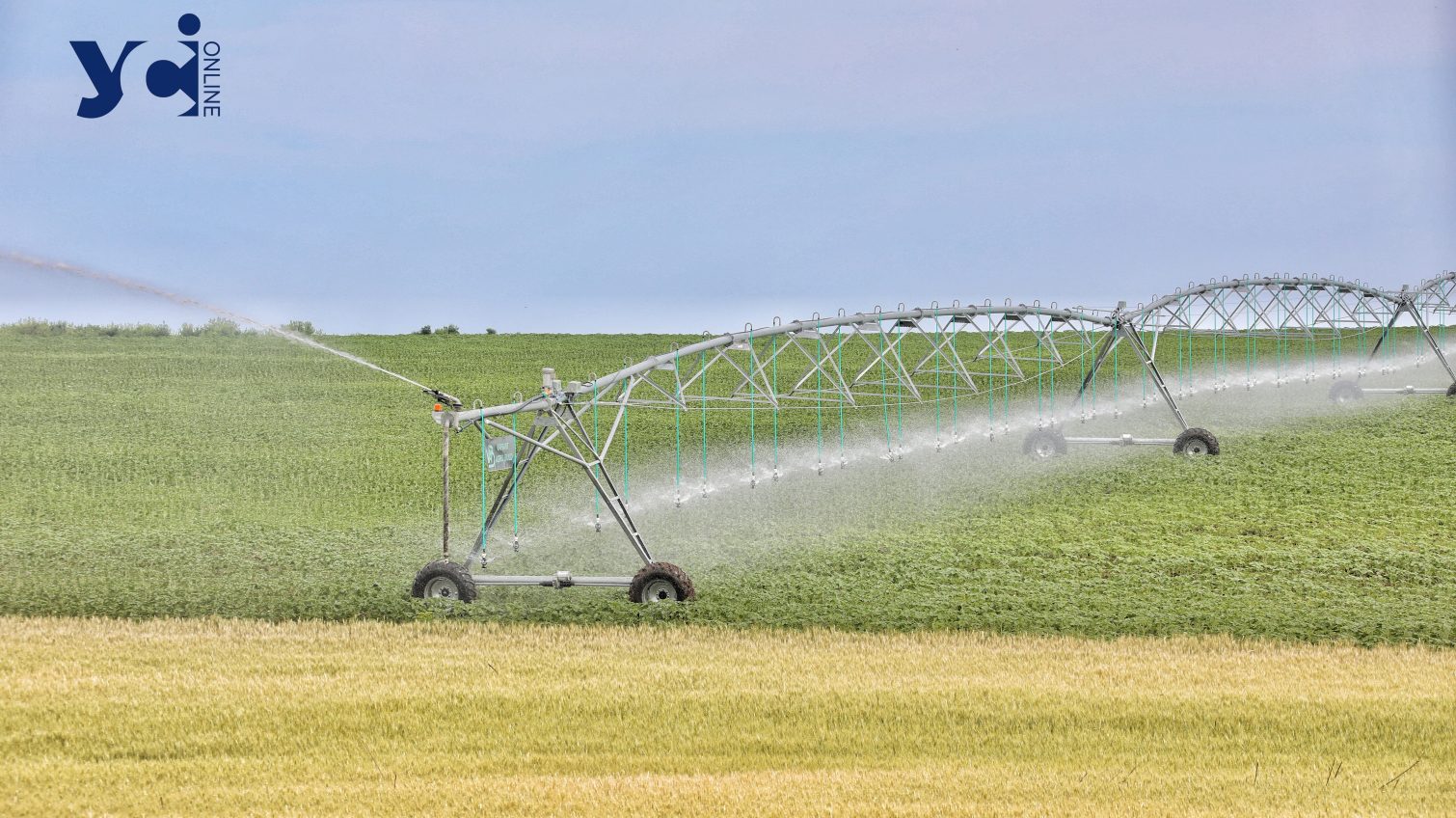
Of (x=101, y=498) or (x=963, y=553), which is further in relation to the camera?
(x=101, y=498)

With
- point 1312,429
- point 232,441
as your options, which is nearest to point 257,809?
point 232,441

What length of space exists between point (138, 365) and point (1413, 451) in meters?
35.9

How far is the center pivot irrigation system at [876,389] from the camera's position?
16.8m

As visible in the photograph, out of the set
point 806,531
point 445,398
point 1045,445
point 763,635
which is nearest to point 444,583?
point 445,398

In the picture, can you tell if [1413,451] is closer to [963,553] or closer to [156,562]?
[963,553]

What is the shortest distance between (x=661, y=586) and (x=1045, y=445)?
45.2ft

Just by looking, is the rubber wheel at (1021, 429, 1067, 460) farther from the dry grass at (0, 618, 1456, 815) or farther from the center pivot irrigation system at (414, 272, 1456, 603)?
the dry grass at (0, 618, 1456, 815)

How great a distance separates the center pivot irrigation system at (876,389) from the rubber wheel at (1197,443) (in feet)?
0.08

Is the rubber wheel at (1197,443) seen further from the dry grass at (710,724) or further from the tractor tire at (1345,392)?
the dry grass at (710,724)

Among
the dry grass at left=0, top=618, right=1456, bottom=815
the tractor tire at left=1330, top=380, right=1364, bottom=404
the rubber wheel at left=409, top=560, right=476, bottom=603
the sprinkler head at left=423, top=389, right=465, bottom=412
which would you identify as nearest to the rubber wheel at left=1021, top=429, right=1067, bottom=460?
the tractor tire at left=1330, top=380, right=1364, bottom=404

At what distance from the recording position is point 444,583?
16.9 m

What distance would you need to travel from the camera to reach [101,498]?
85.4 ft

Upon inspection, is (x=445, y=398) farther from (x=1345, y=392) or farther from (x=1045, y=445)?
(x=1345, y=392)

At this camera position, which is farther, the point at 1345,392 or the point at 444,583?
the point at 1345,392
